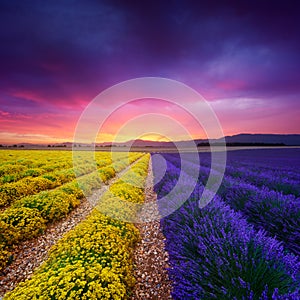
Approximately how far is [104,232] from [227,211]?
8.80ft

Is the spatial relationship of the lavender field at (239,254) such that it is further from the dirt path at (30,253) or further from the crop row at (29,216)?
the crop row at (29,216)

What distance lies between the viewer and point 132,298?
123 inches

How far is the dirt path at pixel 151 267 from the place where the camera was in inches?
127

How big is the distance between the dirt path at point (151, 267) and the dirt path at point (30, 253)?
7.37 ft

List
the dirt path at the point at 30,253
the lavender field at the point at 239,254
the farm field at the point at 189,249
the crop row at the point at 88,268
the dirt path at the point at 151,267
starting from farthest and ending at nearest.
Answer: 1. the dirt path at the point at 30,253
2. the dirt path at the point at 151,267
3. the crop row at the point at 88,268
4. the farm field at the point at 189,249
5. the lavender field at the point at 239,254

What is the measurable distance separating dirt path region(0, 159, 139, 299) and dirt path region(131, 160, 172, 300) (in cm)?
225

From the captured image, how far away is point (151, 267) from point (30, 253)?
10.1 feet

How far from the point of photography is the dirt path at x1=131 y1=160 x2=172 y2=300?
323cm

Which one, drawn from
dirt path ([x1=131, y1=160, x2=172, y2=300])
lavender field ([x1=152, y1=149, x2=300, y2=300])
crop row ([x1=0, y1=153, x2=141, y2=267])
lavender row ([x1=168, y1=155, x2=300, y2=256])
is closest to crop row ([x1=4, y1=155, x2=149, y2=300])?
dirt path ([x1=131, y1=160, x2=172, y2=300])

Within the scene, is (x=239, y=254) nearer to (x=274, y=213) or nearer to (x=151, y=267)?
(x=274, y=213)

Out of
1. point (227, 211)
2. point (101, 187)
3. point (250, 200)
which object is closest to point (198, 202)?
point (227, 211)

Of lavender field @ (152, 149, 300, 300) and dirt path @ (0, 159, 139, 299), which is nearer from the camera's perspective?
lavender field @ (152, 149, 300, 300)

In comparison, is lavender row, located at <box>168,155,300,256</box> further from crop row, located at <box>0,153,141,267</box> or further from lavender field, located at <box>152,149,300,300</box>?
crop row, located at <box>0,153,141,267</box>

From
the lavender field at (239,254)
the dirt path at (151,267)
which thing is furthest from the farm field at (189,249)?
the dirt path at (151,267)
